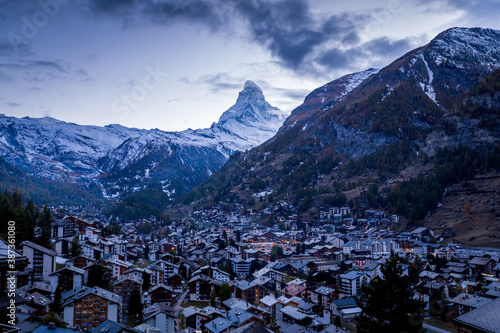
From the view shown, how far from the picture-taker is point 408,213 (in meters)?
83.7

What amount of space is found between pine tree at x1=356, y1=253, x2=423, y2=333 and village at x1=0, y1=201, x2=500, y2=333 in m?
0.76

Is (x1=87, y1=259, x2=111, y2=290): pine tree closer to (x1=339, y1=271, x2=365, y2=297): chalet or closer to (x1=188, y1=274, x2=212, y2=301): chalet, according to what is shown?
(x1=188, y1=274, x2=212, y2=301): chalet

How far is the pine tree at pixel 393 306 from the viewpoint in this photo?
44.8ft

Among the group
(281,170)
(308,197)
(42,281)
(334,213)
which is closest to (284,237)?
(334,213)

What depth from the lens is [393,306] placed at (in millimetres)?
13938

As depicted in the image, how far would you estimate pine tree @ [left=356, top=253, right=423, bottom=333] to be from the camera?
1364 centimetres

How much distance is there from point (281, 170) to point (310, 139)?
20939mm

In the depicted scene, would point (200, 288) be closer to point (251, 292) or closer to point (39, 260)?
point (251, 292)

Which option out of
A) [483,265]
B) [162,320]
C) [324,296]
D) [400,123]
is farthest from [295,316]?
[400,123]

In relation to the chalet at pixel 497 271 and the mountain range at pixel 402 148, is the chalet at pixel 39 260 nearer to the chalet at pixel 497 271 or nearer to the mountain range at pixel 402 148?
the chalet at pixel 497 271

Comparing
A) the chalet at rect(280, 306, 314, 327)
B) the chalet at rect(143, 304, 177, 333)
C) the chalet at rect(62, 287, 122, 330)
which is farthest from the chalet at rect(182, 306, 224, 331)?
Result: the chalet at rect(280, 306, 314, 327)

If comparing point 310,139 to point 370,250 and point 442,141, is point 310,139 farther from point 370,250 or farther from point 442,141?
point 370,250

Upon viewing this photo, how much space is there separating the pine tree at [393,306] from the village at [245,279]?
758 mm

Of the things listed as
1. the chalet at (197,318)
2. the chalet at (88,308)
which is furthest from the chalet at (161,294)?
the chalet at (88,308)
